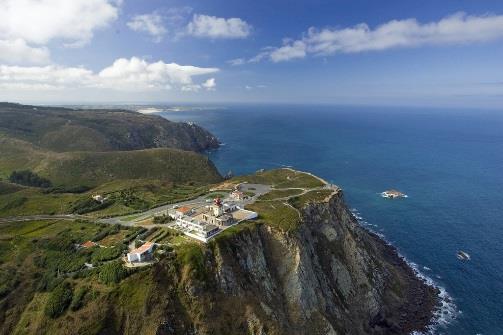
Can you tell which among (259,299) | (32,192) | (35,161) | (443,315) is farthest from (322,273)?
(35,161)

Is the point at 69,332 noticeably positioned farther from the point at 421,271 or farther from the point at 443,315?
the point at 421,271

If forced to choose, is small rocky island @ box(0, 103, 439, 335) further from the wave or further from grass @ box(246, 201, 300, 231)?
the wave

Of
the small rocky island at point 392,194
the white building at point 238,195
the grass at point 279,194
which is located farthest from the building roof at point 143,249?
the small rocky island at point 392,194

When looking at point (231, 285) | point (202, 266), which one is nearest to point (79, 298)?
point (202, 266)

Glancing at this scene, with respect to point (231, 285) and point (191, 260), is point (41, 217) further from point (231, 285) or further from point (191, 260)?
point (231, 285)

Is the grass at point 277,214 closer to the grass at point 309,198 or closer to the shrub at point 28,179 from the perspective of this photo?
the grass at point 309,198

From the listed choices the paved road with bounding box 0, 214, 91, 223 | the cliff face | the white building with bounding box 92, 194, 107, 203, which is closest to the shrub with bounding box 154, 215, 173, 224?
the cliff face

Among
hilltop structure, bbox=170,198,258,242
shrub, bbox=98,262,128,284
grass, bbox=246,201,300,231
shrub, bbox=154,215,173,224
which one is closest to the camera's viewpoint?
shrub, bbox=98,262,128,284

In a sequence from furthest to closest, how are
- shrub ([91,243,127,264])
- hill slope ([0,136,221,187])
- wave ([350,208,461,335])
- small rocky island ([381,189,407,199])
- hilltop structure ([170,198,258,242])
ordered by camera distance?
hill slope ([0,136,221,187]) < small rocky island ([381,189,407,199]) < wave ([350,208,461,335]) < hilltop structure ([170,198,258,242]) < shrub ([91,243,127,264])
